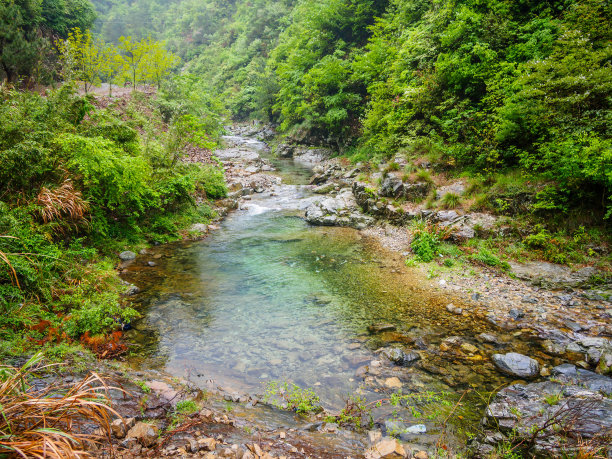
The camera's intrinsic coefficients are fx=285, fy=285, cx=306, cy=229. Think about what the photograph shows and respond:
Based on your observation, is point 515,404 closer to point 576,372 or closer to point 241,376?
point 576,372

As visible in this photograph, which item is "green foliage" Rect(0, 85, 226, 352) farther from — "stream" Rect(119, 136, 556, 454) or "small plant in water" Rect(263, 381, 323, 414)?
"small plant in water" Rect(263, 381, 323, 414)

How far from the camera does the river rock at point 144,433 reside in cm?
260

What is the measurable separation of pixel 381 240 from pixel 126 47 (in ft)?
87.6

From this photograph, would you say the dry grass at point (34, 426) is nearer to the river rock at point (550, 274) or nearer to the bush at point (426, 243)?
the bush at point (426, 243)

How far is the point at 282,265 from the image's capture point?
360 inches

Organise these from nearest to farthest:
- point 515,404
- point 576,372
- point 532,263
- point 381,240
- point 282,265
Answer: point 515,404 < point 576,372 < point 532,263 < point 282,265 < point 381,240

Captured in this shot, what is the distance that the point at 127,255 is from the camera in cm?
872

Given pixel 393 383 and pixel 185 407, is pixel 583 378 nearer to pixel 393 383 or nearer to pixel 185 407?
pixel 393 383

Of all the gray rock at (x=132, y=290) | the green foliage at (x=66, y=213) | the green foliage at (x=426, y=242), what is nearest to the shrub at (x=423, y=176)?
the green foliage at (x=426, y=242)

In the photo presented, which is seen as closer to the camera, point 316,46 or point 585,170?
point 585,170

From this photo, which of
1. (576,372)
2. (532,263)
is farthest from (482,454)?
(532,263)

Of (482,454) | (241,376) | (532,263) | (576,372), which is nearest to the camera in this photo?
(482,454)

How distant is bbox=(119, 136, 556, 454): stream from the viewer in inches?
185

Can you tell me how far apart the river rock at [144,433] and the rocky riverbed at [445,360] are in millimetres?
47
